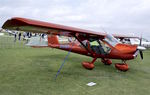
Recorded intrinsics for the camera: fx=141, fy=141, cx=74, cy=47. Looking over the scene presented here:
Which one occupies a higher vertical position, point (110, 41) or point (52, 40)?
point (110, 41)

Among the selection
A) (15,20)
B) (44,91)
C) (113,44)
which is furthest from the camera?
(113,44)

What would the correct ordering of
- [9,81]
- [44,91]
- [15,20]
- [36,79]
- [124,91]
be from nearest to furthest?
1. [15,20]
2. [44,91]
3. [124,91]
4. [9,81]
5. [36,79]

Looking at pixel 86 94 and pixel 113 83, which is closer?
pixel 86 94

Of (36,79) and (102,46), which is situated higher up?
(102,46)

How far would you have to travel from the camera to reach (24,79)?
14.1ft

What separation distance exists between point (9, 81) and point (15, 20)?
1.89 metres

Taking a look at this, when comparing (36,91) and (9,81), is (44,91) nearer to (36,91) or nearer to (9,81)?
(36,91)

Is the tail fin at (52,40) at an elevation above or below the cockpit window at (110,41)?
below

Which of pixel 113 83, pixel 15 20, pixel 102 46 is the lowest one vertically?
pixel 113 83

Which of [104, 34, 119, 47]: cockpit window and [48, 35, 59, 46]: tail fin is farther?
[48, 35, 59, 46]: tail fin

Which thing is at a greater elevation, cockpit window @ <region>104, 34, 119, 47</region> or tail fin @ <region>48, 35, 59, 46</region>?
cockpit window @ <region>104, 34, 119, 47</region>

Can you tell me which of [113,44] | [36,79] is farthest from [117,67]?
[36,79]

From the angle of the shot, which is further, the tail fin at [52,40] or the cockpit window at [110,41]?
the tail fin at [52,40]

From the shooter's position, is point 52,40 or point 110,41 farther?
point 52,40
